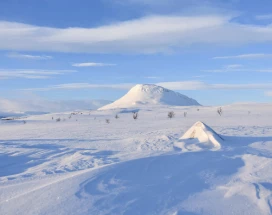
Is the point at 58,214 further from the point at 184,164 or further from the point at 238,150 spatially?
the point at 238,150

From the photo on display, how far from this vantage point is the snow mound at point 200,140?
25.7 ft

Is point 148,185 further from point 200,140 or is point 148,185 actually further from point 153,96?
point 153,96

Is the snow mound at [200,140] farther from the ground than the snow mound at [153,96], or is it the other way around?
the snow mound at [153,96]

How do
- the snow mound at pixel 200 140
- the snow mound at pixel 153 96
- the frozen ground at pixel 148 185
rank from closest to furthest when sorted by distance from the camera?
the frozen ground at pixel 148 185
the snow mound at pixel 200 140
the snow mound at pixel 153 96

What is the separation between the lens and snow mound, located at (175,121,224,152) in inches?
309

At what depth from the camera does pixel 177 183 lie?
16.2ft

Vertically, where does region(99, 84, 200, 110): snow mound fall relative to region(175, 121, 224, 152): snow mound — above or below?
above

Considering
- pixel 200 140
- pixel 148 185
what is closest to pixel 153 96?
pixel 200 140

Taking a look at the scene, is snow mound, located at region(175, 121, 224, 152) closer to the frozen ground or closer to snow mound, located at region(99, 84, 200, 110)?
the frozen ground

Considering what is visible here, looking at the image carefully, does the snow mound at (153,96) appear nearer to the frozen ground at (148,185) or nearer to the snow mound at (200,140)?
the snow mound at (200,140)

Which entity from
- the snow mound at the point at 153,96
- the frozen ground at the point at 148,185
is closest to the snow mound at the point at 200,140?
the frozen ground at the point at 148,185

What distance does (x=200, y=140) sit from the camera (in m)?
8.52

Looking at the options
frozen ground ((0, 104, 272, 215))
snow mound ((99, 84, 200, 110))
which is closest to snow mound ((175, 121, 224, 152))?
frozen ground ((0, 104, 272, 215))

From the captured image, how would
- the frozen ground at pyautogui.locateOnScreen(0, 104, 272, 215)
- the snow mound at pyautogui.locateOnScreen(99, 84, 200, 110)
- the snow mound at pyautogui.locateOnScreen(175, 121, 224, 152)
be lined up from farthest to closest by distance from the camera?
the snow mound at pyautogui.locateOnScreen(99, 84, 200, 110)
the snow mound at pyautogui.locateOnScreen(175, 121, 224, 152)
the frozen ground at pyautogui.locateOnScreen(0, 104, 272, 215)
